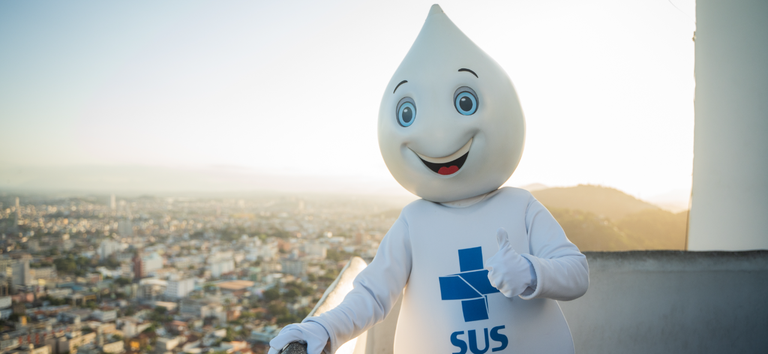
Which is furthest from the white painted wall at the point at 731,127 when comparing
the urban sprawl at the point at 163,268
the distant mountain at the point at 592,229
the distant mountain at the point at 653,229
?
the urban sprawl at the point at 163,268

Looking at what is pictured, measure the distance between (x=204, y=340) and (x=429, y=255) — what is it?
2.95 meters

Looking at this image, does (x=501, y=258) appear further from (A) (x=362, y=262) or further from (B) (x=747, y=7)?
(B) (x=747, y=7)

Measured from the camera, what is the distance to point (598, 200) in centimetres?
686

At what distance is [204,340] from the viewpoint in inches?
146

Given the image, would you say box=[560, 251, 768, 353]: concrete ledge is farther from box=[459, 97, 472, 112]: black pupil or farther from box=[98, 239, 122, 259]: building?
box=[98, 239, 122, 259]: building

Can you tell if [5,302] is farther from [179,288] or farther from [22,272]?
[179,288]

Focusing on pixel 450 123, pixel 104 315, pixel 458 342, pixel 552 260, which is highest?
pixel 450 123

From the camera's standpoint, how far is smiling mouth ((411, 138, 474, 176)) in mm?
1566

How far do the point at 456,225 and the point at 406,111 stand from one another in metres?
0.48

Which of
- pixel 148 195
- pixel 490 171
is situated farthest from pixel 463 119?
pixel 148 195

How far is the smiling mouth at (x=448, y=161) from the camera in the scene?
157 cm

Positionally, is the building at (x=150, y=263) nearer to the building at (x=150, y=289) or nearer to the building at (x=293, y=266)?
the building at (x=150, y=289)

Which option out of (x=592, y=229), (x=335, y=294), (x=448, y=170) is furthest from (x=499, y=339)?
(x=592, y=229)

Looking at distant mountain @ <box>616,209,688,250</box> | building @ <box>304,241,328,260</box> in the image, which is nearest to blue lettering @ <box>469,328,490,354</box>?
building @ <box>304,241,328,260</box>
